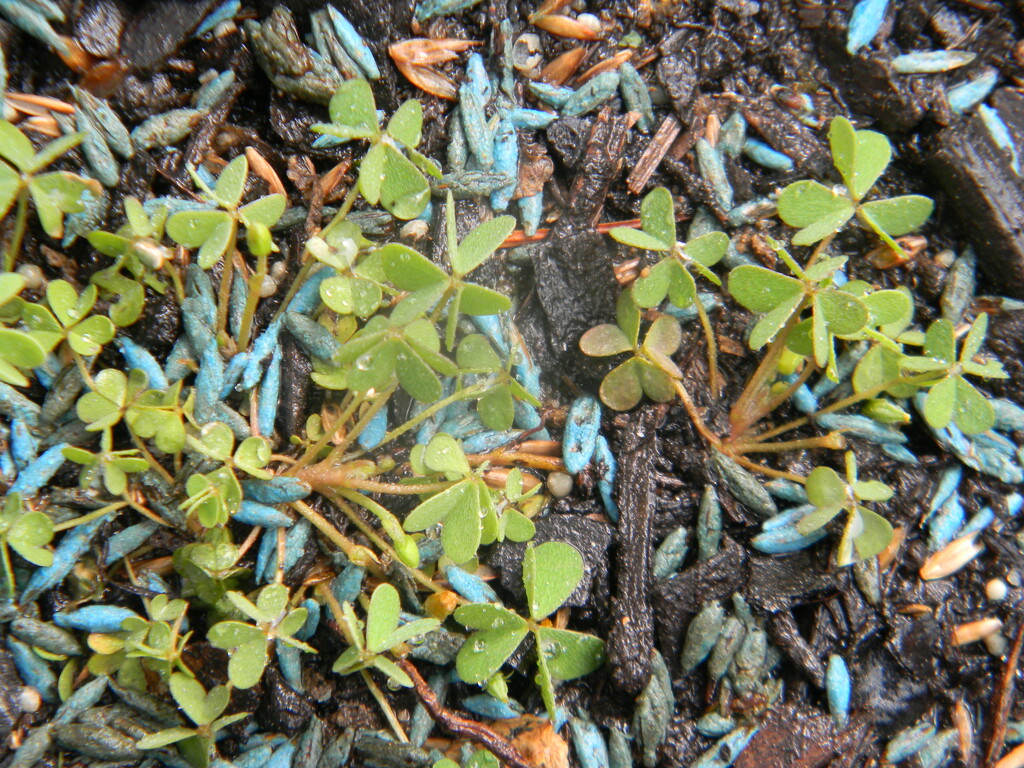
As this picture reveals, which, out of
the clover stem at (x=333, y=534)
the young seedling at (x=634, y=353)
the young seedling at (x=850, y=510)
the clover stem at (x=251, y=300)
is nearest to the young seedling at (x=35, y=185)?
the clover stem at (x=251, y=300)

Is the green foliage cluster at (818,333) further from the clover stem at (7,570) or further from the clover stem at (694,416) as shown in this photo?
the clover stem at (7,570)

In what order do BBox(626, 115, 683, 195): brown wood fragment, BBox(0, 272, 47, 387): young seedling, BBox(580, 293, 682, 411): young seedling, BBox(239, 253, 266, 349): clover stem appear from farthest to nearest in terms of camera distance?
BBox(626, 115, 683, 195): brown wood fragment < BBox(580, 293, 682, 411): young seedling < BBox(239, 253, 266, 349): clover stem < BBox(0, 272, 47, 387): young seedling

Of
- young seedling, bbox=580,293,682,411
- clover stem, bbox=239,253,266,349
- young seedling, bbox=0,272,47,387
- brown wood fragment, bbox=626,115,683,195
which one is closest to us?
young seedling, bbox=0,272,47,387

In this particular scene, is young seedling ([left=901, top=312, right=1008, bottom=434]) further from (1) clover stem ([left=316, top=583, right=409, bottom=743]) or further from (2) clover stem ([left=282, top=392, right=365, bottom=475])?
(1) clover stem ([left=316, top=583, right=409, bottom=743])

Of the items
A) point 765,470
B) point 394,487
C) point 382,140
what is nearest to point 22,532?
point 394,487

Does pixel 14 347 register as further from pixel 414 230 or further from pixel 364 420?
pixel 414 230

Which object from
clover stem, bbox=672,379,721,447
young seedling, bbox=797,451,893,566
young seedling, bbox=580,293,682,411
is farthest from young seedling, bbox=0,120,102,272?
young seedling, bbox=797,451,893,566
